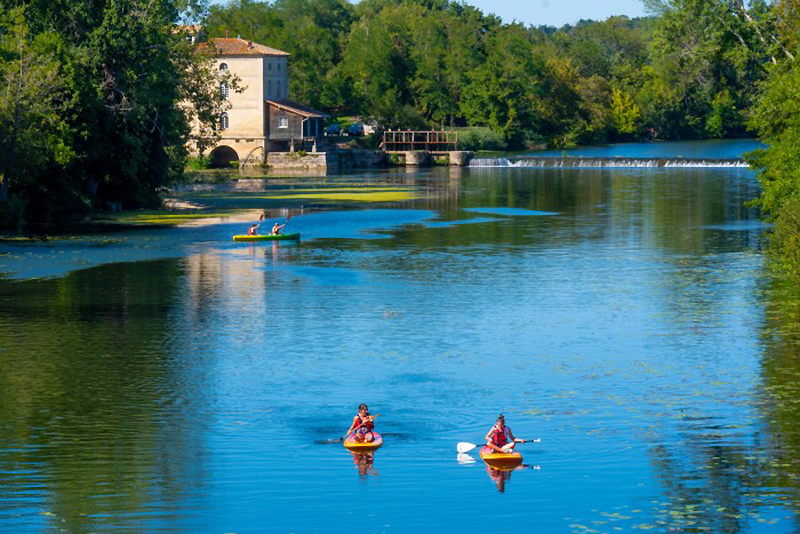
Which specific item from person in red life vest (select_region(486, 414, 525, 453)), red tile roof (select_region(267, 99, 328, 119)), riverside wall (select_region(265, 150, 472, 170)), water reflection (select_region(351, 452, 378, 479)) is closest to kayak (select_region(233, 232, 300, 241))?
water reflection (select_region(351, 452, 378, 479))

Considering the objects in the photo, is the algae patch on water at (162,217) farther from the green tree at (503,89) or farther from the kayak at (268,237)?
the green tree at (503,89)

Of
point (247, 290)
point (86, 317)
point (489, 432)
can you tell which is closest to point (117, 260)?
point (247, 290)

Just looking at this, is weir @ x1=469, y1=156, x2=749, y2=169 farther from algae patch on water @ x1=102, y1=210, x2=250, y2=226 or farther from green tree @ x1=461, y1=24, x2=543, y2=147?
algae patch on water @ x1=102, y1=210, x2=250, y2=226

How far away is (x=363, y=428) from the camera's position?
29938 mm

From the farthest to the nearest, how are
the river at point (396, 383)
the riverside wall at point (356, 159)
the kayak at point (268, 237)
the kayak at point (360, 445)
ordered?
the riverside wall at point (356, 159) → the kayak at point (268, 237) → the kayak at point (360, 445) → the river at point (396, 383)

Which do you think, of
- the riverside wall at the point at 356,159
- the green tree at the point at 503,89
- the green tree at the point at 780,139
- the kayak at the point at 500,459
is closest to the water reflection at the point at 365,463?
the kayak at the point at 500,459

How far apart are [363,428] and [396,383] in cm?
745

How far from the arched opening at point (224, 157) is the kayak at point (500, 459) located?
133730mm

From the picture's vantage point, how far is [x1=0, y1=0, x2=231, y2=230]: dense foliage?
7394 cm

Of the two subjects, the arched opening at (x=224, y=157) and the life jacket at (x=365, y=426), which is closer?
the life jacket at (x=365, y=426)

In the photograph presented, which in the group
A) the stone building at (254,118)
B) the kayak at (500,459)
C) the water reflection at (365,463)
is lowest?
the water reflection at (365,463)

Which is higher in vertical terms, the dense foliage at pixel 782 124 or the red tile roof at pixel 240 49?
the red tile roof at pixel 240 49

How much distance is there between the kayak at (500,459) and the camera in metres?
28.6

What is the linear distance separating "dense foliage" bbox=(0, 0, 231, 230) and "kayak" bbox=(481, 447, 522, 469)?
50665mm
